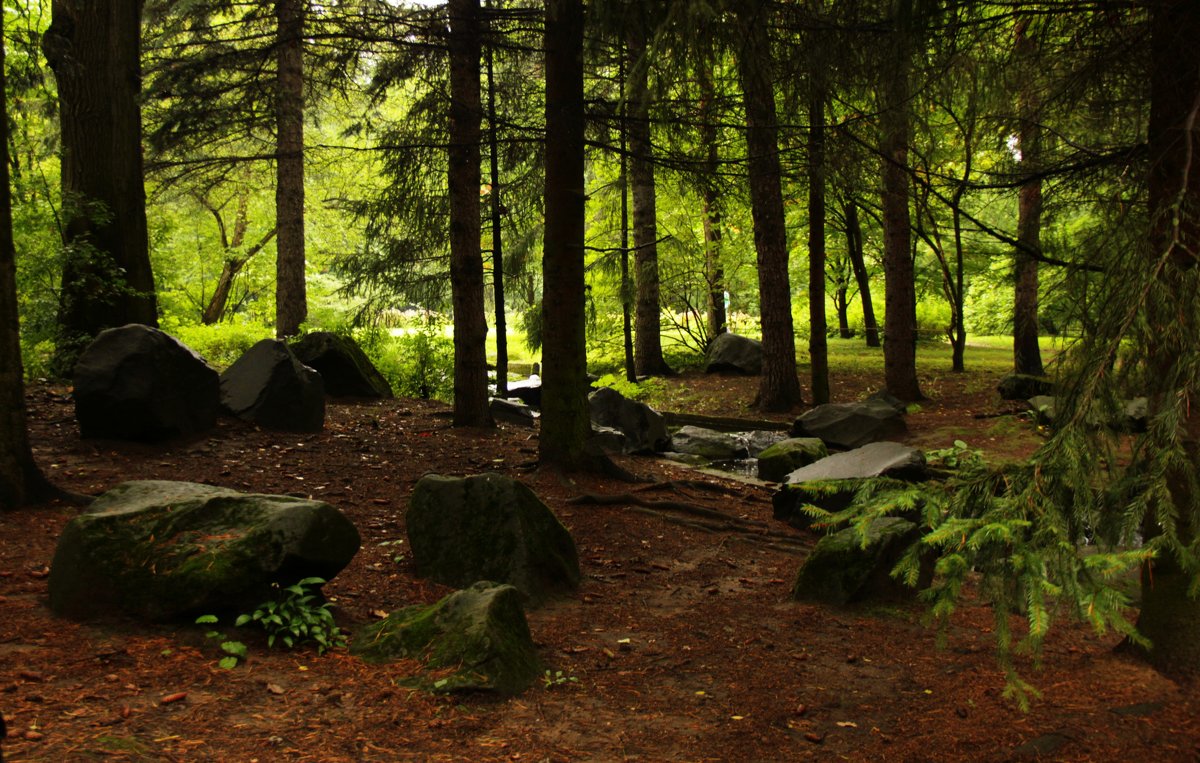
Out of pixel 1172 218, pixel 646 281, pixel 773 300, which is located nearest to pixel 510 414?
pixel 773 300

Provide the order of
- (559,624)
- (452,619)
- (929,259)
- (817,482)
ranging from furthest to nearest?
1. (929,259)
2. (559,624)
3. (452,619)
4. (817,482)

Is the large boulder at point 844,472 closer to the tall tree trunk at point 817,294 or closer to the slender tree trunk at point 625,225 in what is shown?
the slender tree trunk at point 625,225

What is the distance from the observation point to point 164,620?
176 inches

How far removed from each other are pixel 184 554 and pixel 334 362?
853 cm

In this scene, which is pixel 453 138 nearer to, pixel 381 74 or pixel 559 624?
pixel 381 74

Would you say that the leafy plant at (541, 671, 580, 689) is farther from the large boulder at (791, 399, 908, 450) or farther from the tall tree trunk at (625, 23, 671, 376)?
the tall tree trunk at (625, 23, 671, 376)

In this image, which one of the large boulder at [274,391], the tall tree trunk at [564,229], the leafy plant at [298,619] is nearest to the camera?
the leafy plant at [298,619]

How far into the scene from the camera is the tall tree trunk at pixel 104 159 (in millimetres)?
9898

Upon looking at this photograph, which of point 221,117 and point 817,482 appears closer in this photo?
point 817,482

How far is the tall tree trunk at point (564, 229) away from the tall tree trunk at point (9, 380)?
431 centimetres

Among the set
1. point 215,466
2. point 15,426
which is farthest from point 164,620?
point 215,466

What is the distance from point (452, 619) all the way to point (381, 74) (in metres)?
7.35

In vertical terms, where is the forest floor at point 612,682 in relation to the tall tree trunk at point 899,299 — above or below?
below

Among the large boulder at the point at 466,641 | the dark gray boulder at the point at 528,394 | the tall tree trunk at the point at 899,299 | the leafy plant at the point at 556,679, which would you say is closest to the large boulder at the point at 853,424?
the tall tree trunk at the point at 899,299
